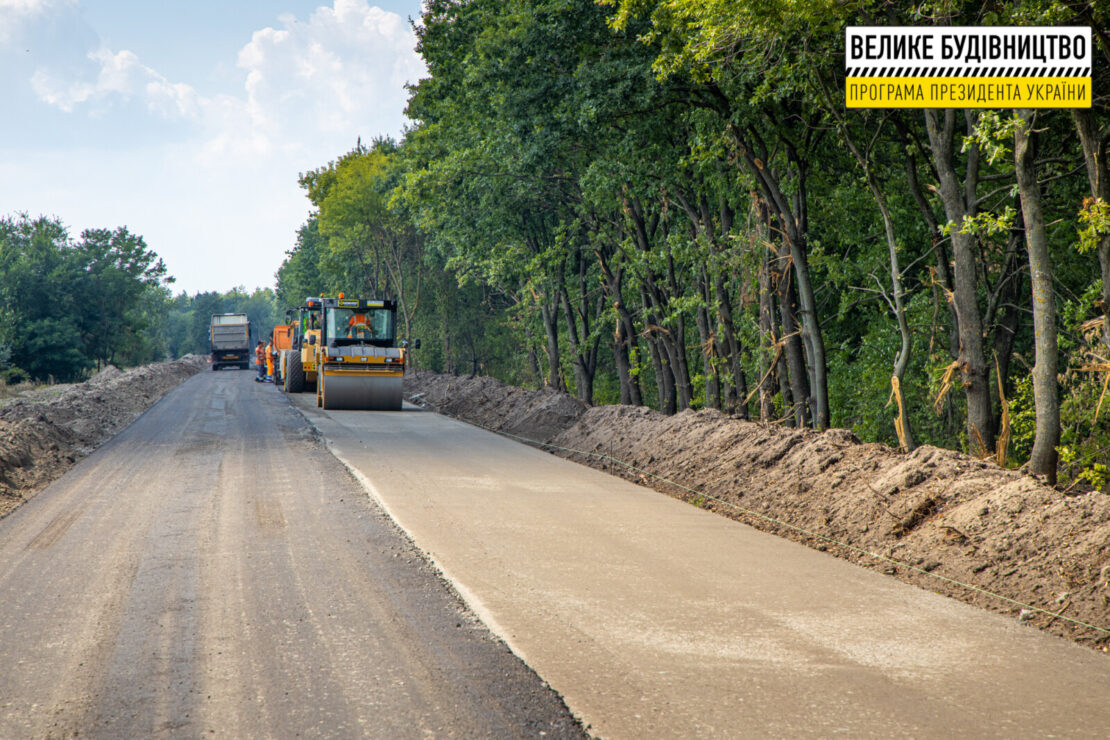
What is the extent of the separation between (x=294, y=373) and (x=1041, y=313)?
25.6 meters

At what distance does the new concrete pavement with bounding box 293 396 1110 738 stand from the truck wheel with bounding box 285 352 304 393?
70.6 ft

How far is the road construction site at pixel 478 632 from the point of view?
177 inches

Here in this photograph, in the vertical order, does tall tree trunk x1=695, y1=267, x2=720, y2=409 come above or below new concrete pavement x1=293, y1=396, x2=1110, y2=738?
above

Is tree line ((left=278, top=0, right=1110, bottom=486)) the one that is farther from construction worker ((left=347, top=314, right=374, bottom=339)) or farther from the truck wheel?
the truck wheel

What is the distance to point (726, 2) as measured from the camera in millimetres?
10367

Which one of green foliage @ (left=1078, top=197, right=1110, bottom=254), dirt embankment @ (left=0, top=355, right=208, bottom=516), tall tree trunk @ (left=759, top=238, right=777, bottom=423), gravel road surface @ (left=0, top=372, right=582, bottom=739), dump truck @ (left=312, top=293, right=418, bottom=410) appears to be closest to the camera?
gravel road surface @ (left=0, top=372, right=582, bottom=739)

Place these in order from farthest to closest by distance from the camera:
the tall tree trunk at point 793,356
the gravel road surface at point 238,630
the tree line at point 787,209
→ the tall tree trunk at point 793,356, the tree line at point 787,209, the gravel road surface at point 238,630

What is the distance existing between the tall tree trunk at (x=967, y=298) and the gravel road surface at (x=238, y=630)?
7.71 m

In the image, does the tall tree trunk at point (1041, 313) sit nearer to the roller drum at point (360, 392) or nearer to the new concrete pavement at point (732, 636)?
the new concrete pavement at point (732, 636)

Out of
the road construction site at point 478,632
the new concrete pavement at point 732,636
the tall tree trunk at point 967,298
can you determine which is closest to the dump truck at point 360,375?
the road construction site at point 478,632

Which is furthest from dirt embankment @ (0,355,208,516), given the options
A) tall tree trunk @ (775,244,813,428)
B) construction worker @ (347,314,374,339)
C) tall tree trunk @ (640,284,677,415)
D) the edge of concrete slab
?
tall tree trunk @ (640,284,677,415)

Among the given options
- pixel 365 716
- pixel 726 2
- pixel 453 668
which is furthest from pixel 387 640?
pixel 726 2

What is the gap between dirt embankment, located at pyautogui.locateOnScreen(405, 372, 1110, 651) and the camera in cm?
668

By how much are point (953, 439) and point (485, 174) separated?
1264 cm
